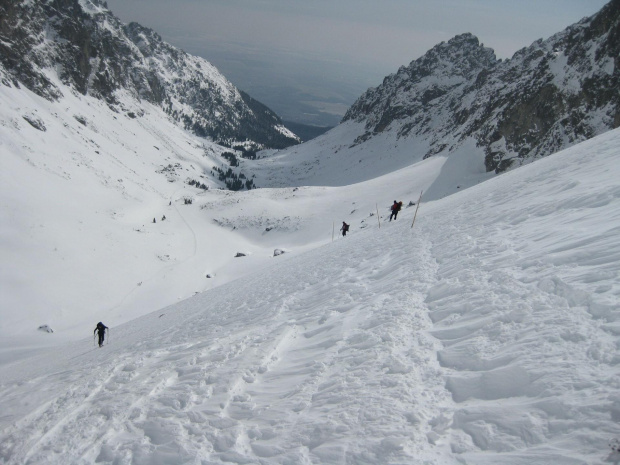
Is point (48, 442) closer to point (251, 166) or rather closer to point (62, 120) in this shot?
point (62, 120)

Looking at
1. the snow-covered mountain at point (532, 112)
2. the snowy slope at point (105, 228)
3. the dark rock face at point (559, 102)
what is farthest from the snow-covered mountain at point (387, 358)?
the snow-covered mountain at point (532, 112)

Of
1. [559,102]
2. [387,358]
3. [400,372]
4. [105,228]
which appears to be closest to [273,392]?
[387,358]

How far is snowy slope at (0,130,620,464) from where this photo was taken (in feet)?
14.9

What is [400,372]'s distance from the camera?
6168 mm

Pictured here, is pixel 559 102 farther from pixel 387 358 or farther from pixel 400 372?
pixel 400 372

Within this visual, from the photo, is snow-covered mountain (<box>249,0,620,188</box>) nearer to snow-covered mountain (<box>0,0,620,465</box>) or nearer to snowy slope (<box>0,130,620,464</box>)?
snow-covered mountain (<box>0,0,620,465</box>)

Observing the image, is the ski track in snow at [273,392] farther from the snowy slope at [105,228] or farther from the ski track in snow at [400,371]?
the snowy slope at [105,228]

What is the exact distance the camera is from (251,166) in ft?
617

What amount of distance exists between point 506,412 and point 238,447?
397 centimetres

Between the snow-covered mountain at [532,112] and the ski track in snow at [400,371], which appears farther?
the snow-covered mountain at [532,112]

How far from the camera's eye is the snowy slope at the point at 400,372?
453cm

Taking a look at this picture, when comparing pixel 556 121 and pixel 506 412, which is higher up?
pixel 556 121

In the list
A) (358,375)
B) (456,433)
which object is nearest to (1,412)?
(358,375)

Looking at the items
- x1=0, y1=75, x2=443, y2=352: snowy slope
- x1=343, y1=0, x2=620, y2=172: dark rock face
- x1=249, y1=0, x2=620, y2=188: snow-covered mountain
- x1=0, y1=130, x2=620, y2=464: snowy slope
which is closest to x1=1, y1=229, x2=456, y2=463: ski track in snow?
x1=0, y1=130, x2=620, y2=464: snowy slope
